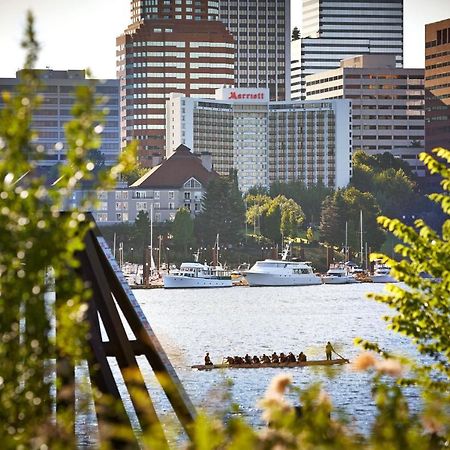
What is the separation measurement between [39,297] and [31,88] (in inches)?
56.2

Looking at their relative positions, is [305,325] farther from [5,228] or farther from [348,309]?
[5,228]

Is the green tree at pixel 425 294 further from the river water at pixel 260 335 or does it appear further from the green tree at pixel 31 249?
the river water at pixel 260 335

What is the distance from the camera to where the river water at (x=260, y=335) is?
76.5 meters

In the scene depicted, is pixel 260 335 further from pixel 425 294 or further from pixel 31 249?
pixel 31 249

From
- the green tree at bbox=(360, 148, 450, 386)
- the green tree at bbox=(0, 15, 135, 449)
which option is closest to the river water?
the green tree at bbox=(360, 148, 450, 386)

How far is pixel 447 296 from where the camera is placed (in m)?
23.6

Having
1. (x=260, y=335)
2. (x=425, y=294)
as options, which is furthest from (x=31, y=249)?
(x=260, y=335)

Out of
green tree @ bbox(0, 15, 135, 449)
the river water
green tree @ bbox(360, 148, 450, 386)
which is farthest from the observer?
the river water

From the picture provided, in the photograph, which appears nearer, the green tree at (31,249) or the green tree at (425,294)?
the green tree at (31,249)

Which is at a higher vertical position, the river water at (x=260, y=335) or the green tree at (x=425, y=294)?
the green tree at (x=425, y=294)

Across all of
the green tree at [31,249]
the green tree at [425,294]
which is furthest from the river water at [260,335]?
the green tree at [31,249]

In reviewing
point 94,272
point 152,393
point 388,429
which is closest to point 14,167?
point 388,429

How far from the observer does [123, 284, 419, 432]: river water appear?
76500 millimetres

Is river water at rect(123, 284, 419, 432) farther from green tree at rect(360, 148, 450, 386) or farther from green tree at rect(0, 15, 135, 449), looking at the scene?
green tree at rect(0, 15, 135, 449)
